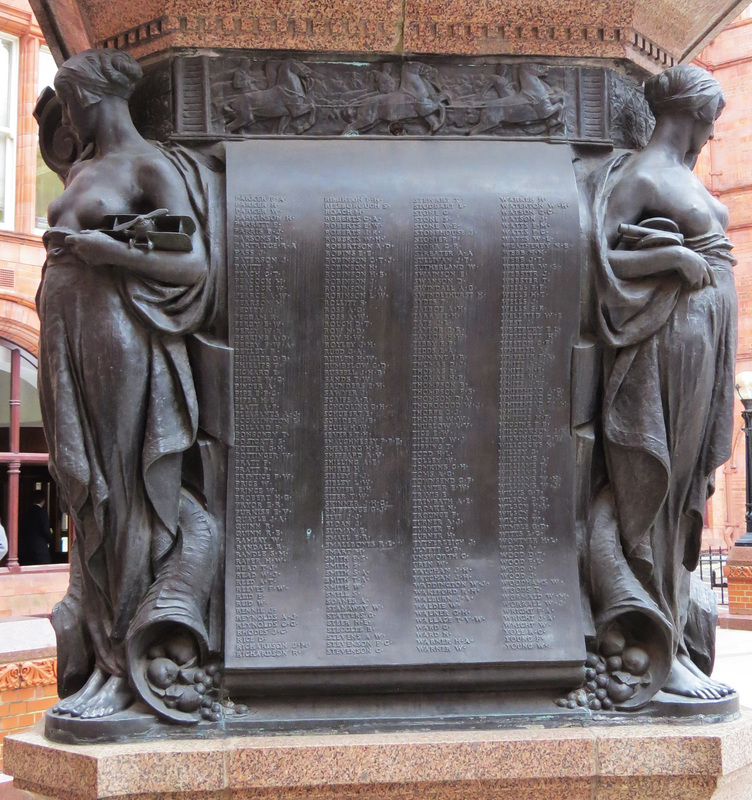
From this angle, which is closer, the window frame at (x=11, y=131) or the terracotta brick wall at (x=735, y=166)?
the window frame at (x=11, y=131)

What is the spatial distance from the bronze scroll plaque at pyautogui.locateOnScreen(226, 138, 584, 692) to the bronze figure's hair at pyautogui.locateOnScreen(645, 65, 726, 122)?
1.72 feet

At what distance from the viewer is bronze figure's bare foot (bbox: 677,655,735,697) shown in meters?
3.50

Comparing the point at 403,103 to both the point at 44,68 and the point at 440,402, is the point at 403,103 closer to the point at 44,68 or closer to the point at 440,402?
the point at 440,402

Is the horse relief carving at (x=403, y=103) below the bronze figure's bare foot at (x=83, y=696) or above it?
above

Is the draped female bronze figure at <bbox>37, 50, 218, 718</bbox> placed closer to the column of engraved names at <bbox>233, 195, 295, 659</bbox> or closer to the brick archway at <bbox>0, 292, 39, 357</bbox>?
the column of engraved names at <bbox>233, 195, 295, 659</bbox>

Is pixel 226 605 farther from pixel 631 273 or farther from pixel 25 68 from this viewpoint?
pixel 25 68

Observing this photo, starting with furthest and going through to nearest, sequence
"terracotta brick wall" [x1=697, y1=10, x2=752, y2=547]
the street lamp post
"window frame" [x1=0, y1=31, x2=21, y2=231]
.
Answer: "terracotta brick wall" [x1=697, y1=10, x2=752, y2=547]
"window frame" [x1=0, y1=31, x2=21, y2=231]
the street lamp post

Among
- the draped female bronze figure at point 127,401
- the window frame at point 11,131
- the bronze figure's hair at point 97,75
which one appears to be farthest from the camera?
the window frame at point 11,131

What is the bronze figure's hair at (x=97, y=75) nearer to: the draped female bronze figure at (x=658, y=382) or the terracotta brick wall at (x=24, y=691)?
the draped female bronze figure at (x=658, y=382)

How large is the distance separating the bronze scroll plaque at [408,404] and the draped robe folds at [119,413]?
21cm

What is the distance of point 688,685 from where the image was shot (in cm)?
352

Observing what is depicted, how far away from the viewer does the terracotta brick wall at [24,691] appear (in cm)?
589

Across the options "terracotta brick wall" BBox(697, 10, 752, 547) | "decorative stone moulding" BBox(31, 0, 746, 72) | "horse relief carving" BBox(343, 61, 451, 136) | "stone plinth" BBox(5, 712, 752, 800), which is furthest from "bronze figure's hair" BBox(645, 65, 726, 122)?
"terracotta brick wall" BBox(697, 10, 752, 547)

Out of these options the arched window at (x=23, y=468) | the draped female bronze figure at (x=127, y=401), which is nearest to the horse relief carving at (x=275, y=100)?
the draped female bronze figure at (x=127, y=401)
